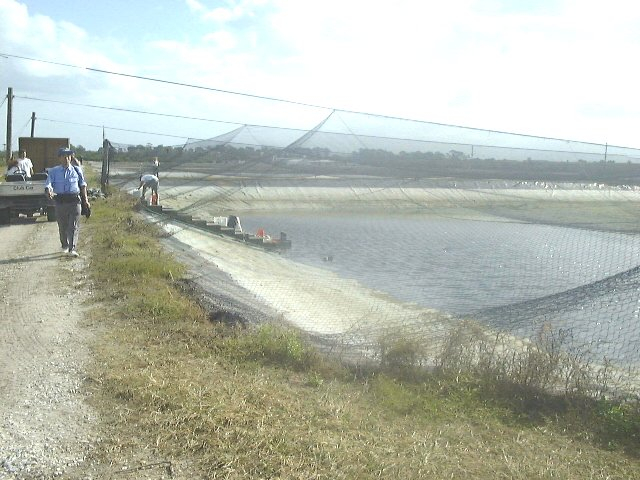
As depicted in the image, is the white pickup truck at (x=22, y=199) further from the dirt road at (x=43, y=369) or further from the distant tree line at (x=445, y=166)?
the distant tree line at (x=445, y=166)

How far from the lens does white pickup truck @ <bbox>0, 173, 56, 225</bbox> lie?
16.6 m

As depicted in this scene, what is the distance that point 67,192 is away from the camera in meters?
11.0

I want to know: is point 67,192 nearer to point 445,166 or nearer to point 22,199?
point 445,166

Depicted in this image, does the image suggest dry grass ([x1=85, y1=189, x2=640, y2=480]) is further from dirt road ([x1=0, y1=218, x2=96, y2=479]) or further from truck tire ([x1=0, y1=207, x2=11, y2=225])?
truck tire ([x1=0, y1=207, x2=11, y2=225])

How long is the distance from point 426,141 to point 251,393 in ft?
15.7

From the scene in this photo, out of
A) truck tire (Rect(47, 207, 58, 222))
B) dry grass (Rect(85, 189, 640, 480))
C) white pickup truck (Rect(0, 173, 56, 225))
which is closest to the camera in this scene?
dry grass (Rect(85, 189, 640, 480))

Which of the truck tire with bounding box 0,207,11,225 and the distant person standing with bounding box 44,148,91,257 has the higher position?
A: the distant person standing with bounding box 44,148,91,257

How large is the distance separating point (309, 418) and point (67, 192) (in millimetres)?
7760

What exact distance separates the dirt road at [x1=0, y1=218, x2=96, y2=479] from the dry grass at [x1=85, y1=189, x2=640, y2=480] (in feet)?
0.70

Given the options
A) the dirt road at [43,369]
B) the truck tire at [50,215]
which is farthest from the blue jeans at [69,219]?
the truck tire at [50,215]

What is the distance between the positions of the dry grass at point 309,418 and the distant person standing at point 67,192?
15.5 ft

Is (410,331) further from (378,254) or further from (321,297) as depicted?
(378,254)

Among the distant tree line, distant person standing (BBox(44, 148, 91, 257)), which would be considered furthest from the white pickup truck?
the distant tree line

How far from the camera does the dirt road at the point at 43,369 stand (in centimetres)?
414
